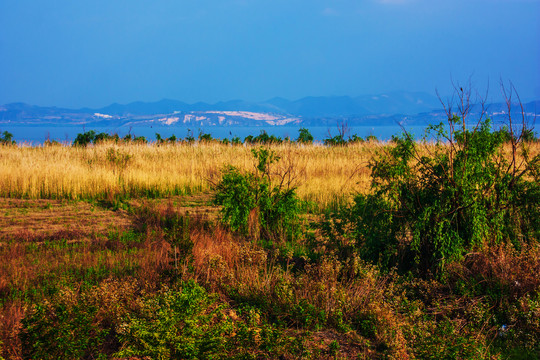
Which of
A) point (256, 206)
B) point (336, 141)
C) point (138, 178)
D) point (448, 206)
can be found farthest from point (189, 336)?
point (336, 141)

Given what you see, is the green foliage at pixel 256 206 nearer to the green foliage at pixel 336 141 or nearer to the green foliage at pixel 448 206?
the green foliage at pixel 448 206

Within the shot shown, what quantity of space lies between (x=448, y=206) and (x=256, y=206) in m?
3.54

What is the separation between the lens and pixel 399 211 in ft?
19.1

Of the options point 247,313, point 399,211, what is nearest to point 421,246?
point 399,211

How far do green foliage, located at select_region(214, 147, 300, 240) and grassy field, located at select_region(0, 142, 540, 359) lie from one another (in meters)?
0.27

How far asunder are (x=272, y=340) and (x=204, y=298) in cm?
73

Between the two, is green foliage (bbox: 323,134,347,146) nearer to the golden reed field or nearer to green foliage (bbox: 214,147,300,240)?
the golden reed field

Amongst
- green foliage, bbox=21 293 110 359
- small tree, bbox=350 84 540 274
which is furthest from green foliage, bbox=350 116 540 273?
green foliage, bbox=21 293 110 359

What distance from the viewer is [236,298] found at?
15.6ft

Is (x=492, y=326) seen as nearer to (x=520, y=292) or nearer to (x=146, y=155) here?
(x=520, y=292)

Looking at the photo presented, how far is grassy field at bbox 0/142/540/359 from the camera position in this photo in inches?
133

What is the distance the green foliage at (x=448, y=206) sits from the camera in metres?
5.36

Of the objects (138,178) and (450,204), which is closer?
(450,204)

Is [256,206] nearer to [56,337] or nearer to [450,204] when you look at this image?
[450,204]
